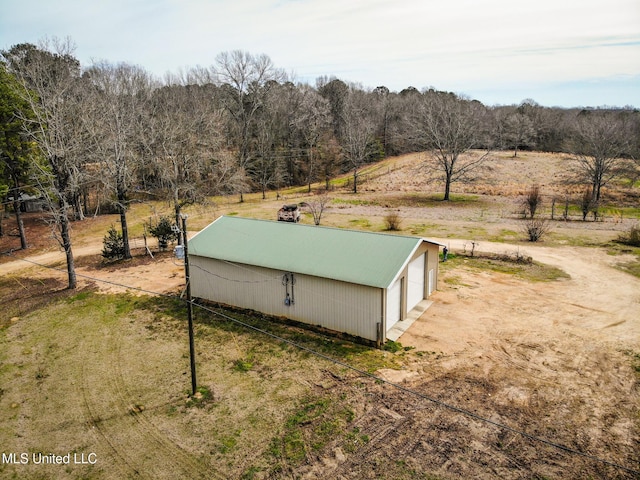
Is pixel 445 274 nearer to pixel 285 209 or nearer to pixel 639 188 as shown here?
pixel 285 209

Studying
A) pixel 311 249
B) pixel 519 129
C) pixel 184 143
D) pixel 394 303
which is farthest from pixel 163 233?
pixel 519 129

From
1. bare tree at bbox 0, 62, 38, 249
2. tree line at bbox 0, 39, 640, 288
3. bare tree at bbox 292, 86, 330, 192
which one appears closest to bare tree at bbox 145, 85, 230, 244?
tree line at bbox 0, 39, 640, 288

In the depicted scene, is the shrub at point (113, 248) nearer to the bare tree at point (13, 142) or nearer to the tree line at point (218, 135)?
the tree line at point (218, 135)

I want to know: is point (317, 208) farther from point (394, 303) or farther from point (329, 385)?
point (329, 385)

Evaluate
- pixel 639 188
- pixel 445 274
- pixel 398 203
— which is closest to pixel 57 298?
pixel 445 274

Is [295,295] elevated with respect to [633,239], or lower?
elevated

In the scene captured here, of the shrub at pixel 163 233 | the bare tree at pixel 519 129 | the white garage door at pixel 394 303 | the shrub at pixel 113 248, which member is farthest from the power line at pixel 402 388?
the bare tree at pixel 519 129
